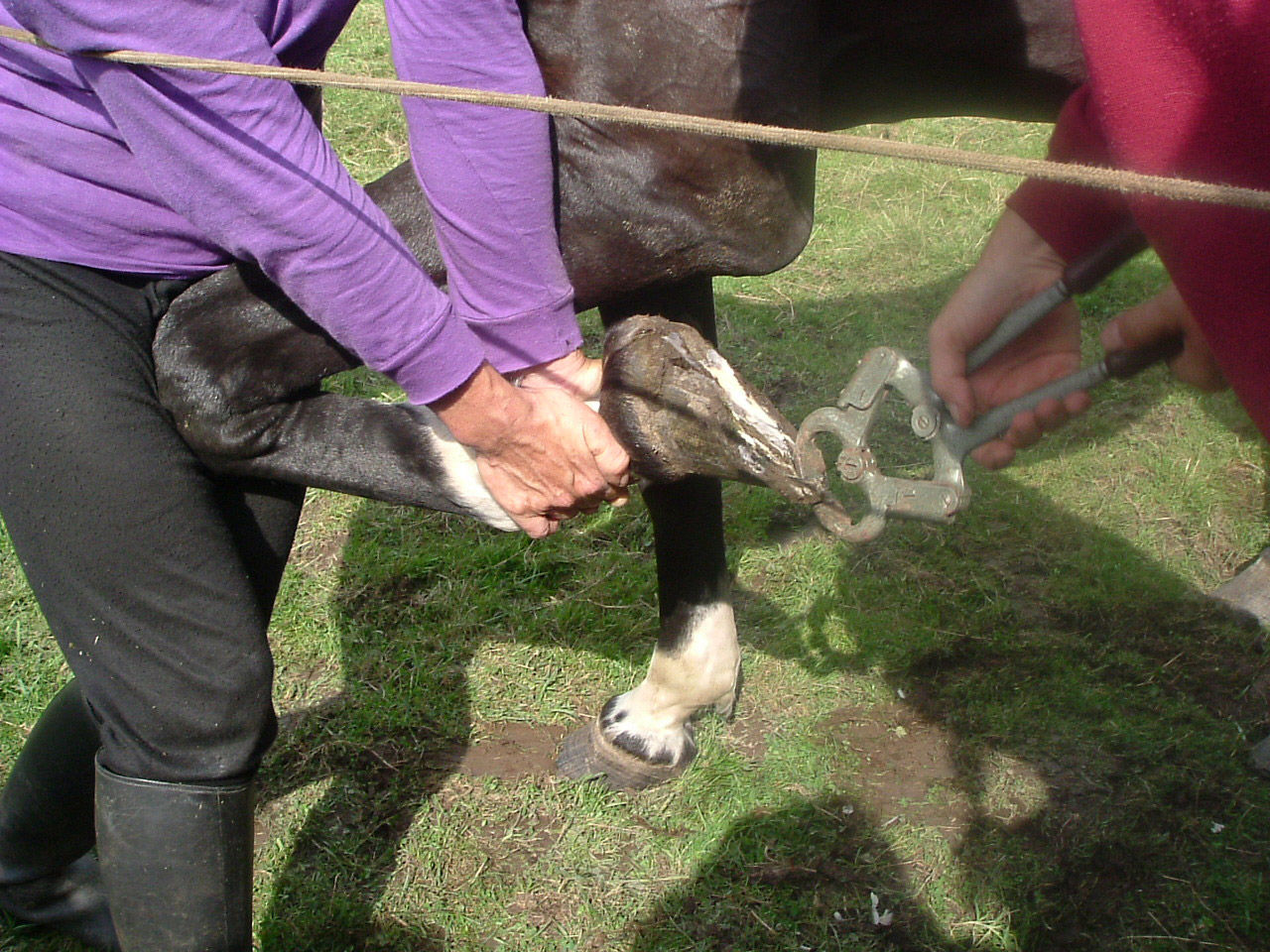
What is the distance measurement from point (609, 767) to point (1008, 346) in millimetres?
1081

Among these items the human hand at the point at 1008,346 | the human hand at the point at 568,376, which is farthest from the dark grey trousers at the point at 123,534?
the human hand at the point at 1008,346

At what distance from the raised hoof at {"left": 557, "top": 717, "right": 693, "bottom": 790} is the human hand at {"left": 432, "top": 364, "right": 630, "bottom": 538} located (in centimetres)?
72

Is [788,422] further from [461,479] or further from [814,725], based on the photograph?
[814,725]

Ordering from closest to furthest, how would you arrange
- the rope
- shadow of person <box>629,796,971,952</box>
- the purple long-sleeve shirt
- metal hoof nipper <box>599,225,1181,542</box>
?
1. the rope
2. the purple long-sleeve shirt
3. metal hoof nipper <box>599,225,1181,542</box>
4. shadow of person <box>629,796,971,952</box>

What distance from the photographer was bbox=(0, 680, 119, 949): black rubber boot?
1.81 metres

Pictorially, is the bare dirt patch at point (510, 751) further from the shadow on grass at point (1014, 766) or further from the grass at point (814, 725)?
the shadow on grass at point (1014, 766)

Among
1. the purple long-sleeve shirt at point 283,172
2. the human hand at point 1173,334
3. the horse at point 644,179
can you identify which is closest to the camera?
the purple long-sleeve shirt at point 283,172

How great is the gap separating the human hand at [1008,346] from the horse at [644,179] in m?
0.25

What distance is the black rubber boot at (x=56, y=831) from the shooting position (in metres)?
1.81

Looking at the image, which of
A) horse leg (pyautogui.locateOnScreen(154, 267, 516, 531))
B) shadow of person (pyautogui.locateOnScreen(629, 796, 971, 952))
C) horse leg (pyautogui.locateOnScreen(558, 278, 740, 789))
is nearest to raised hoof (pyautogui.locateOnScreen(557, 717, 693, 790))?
horse leg (pyautogui.locateOnScreen(558, 278, 740, 789))

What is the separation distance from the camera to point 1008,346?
5.43ft

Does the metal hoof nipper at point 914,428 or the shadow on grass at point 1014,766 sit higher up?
the metal hoof nipper at point 914,428

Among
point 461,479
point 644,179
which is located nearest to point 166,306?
point 461,479

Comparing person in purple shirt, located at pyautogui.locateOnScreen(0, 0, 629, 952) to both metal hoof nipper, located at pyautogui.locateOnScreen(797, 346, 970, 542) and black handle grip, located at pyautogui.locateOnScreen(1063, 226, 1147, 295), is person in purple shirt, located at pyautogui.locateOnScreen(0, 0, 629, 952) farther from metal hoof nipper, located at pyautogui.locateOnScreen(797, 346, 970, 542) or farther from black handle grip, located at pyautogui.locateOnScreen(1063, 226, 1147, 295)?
black handle grip, located at pyautogui.locateOnScreen(1063, 226, 1147, 295)
